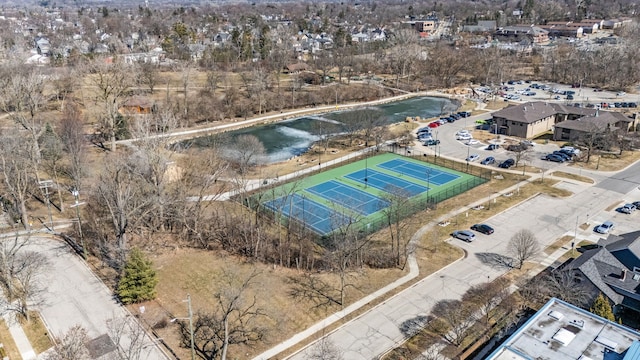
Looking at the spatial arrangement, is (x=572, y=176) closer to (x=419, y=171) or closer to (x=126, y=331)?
(x=419, y=171)

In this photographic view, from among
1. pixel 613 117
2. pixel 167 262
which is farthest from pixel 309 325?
pixel 613 117

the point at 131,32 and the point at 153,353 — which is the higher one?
the point at 131,32

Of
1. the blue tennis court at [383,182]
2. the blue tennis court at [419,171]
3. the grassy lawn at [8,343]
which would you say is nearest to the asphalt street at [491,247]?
the blue tennis court at [419,171]

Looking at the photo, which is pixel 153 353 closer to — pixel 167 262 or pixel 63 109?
pixel 167 262

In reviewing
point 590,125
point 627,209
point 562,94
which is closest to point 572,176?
point 627,209

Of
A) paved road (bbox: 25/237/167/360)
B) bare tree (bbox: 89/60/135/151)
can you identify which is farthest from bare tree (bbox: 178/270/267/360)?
bare tree (bbox: 89/60/135/151)

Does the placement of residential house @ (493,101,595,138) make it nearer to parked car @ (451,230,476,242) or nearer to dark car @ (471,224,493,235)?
dark car @ (471,224,493,235)
